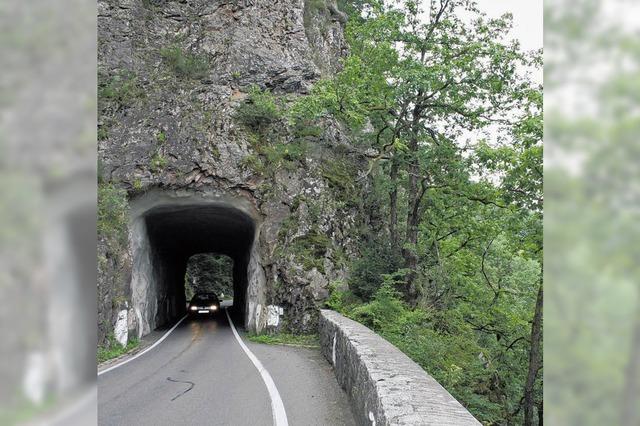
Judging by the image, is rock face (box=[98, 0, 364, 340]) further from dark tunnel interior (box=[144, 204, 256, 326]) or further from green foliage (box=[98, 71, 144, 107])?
dark tunnel interior (box=[144, 204, 256, 326])

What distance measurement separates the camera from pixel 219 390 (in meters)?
7.85

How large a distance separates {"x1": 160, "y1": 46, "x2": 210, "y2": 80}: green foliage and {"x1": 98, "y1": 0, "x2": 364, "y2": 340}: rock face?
0.13 feet

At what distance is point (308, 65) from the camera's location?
65.1ft

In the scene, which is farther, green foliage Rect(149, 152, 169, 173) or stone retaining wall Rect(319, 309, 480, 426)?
green foliage Rect(149, 152, 169, 173)

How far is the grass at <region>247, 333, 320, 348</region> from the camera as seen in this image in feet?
43.9

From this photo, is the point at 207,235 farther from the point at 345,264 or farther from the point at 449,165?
the point at 449,165

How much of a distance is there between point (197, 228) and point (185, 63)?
293 inches

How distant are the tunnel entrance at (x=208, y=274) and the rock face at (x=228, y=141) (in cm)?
2859

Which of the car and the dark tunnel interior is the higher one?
the dark tunnel interior

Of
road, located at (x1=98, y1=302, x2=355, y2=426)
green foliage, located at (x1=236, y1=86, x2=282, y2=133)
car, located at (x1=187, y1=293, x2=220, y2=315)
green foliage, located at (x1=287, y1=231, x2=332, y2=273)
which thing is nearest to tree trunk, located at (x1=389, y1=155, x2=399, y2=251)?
green foliage, located at (x1=287, y1=231, x2=332, y2=273)

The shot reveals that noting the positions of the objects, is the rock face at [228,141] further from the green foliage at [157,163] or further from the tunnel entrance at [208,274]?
the tunnel entrance at [208,274]
